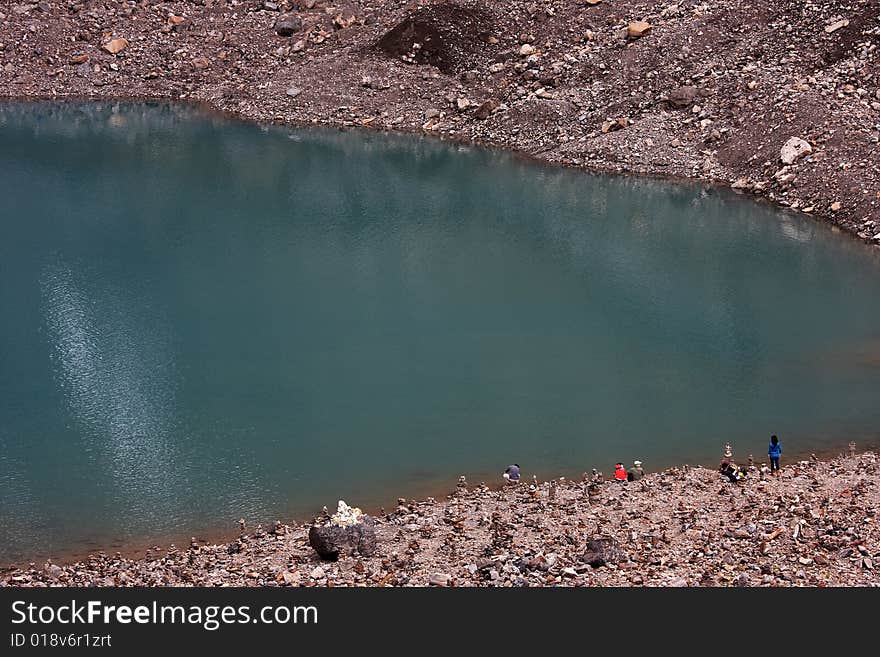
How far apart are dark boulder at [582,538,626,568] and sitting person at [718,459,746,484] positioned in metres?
7.54

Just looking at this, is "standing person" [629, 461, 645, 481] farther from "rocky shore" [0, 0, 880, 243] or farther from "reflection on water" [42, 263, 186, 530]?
"rocky shore" [0, 0, 880, 243]

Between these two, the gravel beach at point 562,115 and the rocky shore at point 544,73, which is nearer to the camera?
the gravel beach at point 562,115

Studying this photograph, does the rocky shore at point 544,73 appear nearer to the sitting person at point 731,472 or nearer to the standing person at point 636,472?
the sitting person at point 731,472

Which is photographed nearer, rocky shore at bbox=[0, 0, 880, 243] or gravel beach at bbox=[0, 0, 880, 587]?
gravel beach at bbox=[0, 0, 880, 587]

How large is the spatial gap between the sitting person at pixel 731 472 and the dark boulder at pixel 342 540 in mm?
11518

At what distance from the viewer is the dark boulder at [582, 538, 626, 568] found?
2792cm

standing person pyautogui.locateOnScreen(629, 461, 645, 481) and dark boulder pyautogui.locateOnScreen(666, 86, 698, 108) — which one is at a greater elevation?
dark boulder pyautogui.locateOnScreen(666, 86, 698, 108)

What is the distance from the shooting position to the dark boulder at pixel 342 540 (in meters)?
29.2

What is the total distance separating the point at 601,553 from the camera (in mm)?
28109

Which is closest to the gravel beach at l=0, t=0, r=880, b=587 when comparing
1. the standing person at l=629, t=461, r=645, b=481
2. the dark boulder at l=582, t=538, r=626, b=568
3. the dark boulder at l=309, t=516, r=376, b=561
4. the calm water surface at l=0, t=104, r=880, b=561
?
the dark boulder at l=582, t=538, r=626, b=568

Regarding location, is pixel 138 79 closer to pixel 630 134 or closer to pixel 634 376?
pixel 630 134

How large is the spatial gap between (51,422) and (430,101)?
43.8 m

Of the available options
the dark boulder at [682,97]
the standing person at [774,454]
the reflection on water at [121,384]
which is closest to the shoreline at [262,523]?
the reflection on water at [121,384]

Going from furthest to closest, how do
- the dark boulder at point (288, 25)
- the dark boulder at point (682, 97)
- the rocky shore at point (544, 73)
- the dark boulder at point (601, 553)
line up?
the dark boulder at point (288, 25) < the dark boulder at point (682, 97) < the rocky shore at point (544, 73) < the dark boulder at point (601, 553)
